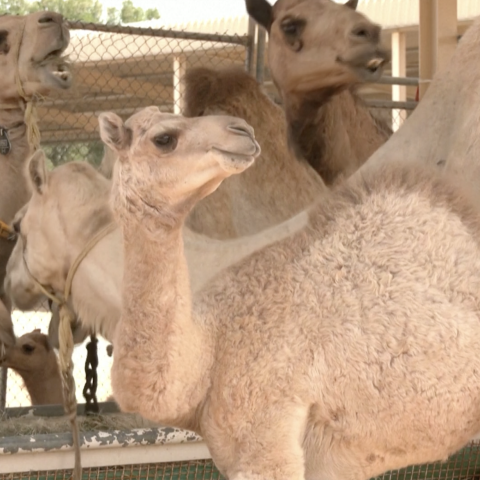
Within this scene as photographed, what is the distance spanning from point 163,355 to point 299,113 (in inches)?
99.3

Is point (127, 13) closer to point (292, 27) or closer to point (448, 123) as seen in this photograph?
point (292, 27)

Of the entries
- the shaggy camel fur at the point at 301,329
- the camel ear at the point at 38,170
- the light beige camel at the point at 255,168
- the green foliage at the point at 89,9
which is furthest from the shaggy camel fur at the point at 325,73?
the green foliage at the point at 89,9

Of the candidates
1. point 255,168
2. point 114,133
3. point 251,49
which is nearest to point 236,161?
point 114,133

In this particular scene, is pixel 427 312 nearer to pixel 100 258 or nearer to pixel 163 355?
pixel 163 355

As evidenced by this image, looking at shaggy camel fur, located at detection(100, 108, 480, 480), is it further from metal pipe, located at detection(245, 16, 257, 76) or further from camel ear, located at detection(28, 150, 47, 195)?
metal pipe, located at detection(245, 16, 257, 76)

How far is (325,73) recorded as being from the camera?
15.5 ft

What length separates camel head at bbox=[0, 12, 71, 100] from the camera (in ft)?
17.0

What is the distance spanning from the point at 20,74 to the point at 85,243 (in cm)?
160

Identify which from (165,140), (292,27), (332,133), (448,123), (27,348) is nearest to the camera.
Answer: (165,140)

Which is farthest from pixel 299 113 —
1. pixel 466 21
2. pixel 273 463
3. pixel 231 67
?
pixel 466 21

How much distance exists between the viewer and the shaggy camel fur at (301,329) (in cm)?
268

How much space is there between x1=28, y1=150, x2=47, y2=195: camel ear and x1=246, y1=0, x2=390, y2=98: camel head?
1416 mm

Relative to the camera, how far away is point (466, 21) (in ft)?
34.7

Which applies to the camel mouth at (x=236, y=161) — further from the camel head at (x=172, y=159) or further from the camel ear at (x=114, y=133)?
the camel ear at (x=114, y=133)
